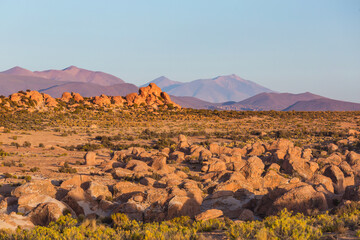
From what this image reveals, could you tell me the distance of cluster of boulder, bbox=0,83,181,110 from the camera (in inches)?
2491

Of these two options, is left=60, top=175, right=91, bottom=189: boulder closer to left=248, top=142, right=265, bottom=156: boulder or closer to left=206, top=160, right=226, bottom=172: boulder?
left=206, top=160, right=226, bottom=172: boulder

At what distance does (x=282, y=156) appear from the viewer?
22828mm

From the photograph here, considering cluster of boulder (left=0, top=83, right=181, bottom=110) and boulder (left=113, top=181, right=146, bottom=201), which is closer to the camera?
boulder (left=113, top=181, right=146, bottom=201)

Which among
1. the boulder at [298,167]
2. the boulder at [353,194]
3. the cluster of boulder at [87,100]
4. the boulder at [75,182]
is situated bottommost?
the boulder at [75,182]

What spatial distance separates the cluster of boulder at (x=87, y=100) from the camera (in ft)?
208

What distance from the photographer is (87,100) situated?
73000 millimetres

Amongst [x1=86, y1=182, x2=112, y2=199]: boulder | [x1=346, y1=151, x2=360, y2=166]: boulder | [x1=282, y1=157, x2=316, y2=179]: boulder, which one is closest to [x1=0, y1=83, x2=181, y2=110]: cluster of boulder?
[x1=346, y1=151, x2=360, y2=166]: boulder

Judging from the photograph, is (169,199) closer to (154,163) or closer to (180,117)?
(154,163)

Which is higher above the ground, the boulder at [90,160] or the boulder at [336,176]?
the boulder at [336,176]

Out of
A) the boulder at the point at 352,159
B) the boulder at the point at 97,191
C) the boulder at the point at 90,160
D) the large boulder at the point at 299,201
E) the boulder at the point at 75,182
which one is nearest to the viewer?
the large boulder at the point at 299,201

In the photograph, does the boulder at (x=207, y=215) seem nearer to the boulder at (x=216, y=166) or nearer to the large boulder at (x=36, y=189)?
the large boulder at (x=36, y=189)

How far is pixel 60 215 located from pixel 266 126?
46149 millimetres

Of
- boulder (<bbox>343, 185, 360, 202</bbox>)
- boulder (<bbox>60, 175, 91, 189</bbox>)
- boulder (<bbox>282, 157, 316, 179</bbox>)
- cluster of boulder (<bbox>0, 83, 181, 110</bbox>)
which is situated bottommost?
boulder (<bbox>60, 175, 91, 189</bbox>)

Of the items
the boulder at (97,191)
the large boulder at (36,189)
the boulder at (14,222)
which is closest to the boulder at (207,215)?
the boulder at (97,191)
